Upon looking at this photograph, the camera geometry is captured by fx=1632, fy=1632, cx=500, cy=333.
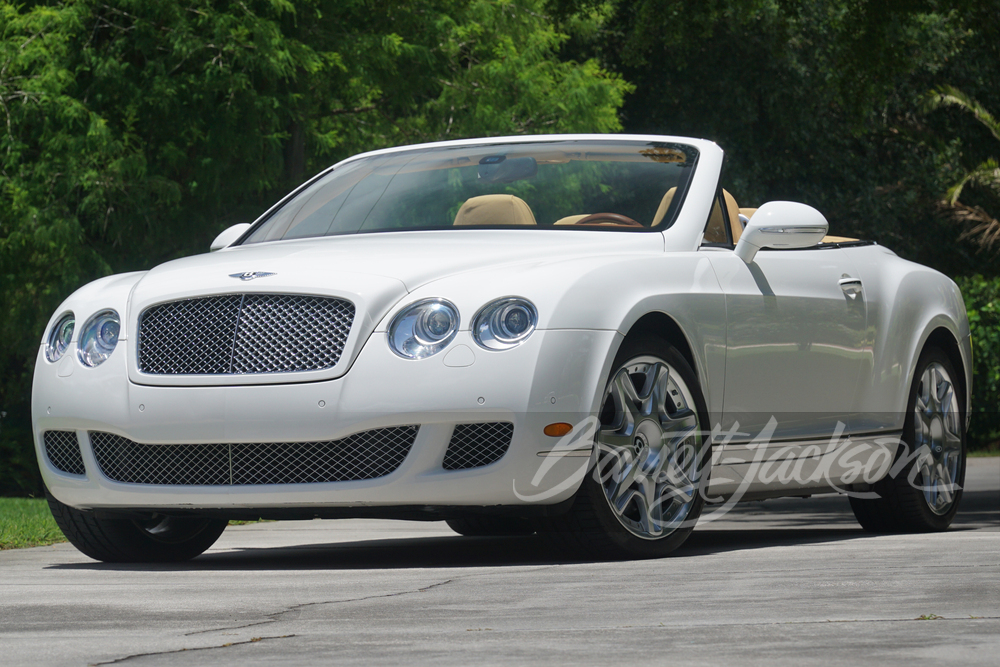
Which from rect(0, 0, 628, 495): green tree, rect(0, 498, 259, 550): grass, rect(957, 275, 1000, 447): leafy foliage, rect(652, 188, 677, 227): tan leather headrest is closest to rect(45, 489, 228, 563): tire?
rect(0, 498, 259, 550): grass

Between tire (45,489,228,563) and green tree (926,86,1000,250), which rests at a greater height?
tire (45,489,228,563)

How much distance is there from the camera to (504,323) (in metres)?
5.35

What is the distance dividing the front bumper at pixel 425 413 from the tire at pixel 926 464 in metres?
2.44

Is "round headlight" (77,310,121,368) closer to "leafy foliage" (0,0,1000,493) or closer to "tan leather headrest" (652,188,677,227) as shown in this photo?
"tan leather headrest" (652,188,677,227)

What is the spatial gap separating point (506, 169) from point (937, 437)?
2.43 metres

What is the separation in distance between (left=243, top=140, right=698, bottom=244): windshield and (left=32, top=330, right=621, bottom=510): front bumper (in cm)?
116

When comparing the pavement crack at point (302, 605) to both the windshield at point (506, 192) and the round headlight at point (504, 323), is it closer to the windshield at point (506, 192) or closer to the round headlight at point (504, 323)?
the round headlight at point (504, 323)

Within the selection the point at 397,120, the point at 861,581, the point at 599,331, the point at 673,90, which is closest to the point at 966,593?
the point at 861,581

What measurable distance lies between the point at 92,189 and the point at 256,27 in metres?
2.65

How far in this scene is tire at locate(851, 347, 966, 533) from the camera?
24.3 feet

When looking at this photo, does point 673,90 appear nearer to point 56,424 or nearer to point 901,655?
point 56,424

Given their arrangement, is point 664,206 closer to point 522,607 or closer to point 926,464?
point 926,464

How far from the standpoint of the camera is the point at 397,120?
23.0 meters

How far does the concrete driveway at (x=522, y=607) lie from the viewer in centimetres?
343
